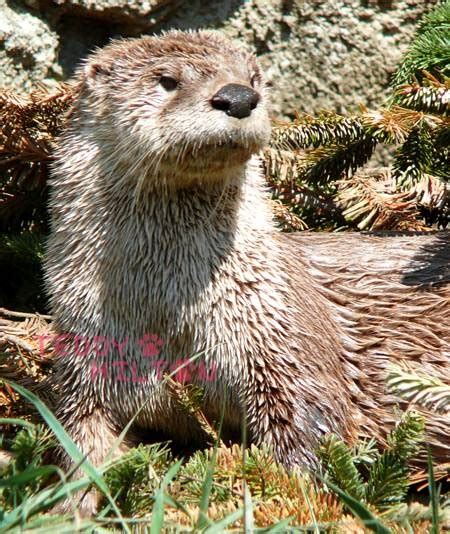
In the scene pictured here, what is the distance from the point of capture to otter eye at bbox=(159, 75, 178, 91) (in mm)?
2432

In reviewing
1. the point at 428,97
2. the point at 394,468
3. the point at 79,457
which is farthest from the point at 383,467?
the point at 428,97

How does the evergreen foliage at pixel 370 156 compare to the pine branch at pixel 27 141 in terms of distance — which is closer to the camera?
the evergreen foliage at pixel 370 156

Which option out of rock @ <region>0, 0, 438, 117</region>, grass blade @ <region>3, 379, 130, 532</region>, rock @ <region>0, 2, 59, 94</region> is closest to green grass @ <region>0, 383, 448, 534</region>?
grass blade @ <region>3, 379, 130, 532</region>

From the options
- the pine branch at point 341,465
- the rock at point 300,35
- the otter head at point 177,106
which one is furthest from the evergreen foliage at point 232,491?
the rock at point 300,35

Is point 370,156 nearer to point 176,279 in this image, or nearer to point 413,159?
point 413,159

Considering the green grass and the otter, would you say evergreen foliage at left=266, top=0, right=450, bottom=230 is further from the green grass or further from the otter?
the green grass

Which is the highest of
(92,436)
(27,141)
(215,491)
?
(27,141)

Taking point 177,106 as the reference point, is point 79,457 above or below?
below

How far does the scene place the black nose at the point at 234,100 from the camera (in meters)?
2.25

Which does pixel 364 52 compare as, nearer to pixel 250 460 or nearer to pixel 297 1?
pixel 297 1

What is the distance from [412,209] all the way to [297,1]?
1.10 metres

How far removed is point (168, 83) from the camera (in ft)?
8.03

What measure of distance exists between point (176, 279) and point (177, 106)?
17.3 inches

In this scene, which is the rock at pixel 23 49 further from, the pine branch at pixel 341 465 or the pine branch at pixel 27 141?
the pine branch at pixel 341 465
